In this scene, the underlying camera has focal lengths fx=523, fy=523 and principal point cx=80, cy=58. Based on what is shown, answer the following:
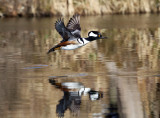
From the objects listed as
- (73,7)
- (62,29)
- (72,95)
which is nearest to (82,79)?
(72,95)

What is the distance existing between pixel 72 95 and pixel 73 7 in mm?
18910

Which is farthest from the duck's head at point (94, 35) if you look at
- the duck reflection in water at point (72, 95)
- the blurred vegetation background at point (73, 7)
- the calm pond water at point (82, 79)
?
the blurred vegetation background at point (73, 7)

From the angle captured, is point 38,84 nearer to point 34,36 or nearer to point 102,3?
point 34,36

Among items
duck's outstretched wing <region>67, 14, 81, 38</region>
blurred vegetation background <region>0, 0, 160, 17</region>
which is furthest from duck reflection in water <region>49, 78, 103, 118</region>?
blurred vegetation background <region>0, 0, 160, 17</region>

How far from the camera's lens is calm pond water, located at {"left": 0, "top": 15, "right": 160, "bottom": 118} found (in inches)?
260

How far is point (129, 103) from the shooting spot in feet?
22.0

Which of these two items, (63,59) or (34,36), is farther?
(34,36)

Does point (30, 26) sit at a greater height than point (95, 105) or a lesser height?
greater

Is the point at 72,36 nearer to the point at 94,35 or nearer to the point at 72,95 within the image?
the point at 94,35

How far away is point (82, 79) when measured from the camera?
29.1ft

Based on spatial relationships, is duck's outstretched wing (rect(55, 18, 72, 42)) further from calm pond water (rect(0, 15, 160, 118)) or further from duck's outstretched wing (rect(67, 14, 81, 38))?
calm pond water (rect(0, 15, 160, 118))

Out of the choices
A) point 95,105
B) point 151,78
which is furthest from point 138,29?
point 95,105

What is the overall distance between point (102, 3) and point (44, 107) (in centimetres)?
2011

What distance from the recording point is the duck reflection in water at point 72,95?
6.62 m
